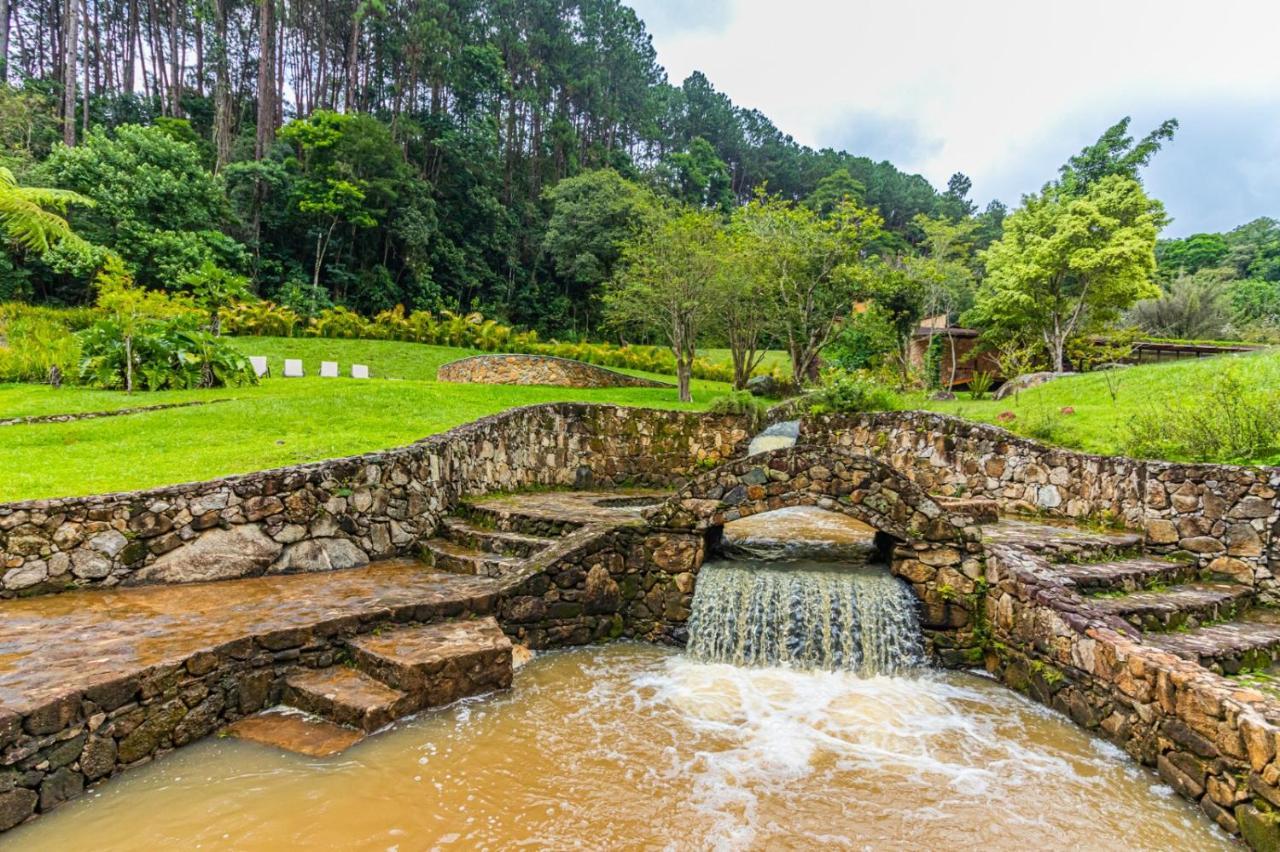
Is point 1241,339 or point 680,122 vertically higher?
point 680,122

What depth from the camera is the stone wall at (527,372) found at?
2173 centimetres

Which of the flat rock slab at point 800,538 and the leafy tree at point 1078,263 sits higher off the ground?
the leafy tree at point 1078,263

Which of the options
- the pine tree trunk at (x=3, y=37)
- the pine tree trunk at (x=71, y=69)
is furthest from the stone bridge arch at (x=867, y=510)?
the pine tree trunk at (x=3, y=37)

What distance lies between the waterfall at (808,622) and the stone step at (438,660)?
2647 millimetres

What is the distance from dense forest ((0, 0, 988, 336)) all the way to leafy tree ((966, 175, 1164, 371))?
15.4 m

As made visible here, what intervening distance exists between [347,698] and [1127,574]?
8.56m

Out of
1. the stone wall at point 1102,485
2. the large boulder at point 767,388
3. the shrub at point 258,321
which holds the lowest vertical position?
the stone wall at point 1102,485

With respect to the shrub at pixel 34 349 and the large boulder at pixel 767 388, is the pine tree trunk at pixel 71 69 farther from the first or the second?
the large boulder at pixel 767 388

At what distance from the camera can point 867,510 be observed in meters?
8.10

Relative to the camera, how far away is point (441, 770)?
16.7ft

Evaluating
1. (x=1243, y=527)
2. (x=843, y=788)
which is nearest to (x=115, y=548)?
(x=843, y=788)

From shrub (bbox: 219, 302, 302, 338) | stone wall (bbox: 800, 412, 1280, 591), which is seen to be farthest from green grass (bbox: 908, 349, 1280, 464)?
shrub (bbox: 219, 302, 302, 338)

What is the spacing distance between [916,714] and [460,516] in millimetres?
6843

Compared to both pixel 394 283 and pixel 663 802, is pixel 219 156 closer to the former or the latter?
pixel 394 283
